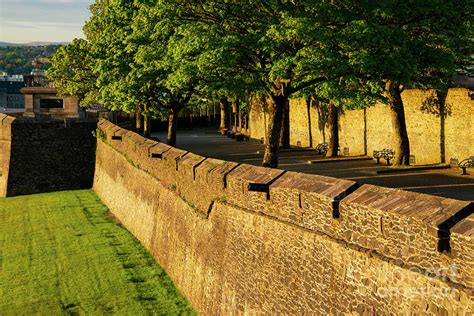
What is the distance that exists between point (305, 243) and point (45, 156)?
34.7 m

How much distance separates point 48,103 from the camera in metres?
59.8

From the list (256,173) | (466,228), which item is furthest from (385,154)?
(466,228)

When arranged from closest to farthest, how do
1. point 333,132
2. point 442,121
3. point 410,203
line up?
point 410,203 < point 442,121 < point 333,132

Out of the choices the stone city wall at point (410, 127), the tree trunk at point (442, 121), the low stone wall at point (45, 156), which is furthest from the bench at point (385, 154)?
the low stone wall at point (45, 156)

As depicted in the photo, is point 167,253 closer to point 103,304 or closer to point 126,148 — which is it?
point 103,304

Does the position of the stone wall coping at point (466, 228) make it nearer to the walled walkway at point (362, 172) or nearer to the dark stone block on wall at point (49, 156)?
the walled walkway at point (362, 172)

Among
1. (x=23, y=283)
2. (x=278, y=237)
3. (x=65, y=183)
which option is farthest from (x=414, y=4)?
(x=65, y=183)

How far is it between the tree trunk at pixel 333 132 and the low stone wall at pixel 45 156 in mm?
16320

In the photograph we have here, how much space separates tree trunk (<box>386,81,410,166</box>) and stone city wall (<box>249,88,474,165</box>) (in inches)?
56.5

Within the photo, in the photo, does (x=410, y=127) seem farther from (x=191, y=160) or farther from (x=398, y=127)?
(x=191, y=160)

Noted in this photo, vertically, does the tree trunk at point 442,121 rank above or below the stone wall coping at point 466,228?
above

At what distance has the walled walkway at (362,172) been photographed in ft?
83.3

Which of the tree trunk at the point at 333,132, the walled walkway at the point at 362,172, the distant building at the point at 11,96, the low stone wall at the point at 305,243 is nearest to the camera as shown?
the low stone wall at the point at 305,243

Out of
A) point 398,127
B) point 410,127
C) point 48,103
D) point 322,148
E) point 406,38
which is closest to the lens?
point 406,38
